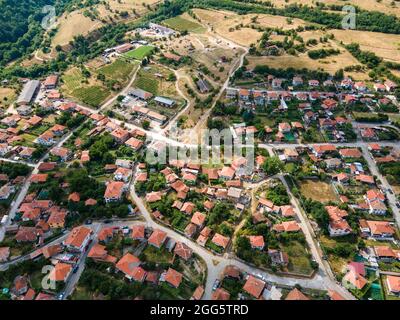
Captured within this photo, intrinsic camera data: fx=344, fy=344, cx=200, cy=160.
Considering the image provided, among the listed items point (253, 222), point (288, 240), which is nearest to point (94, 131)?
point (253, 222)

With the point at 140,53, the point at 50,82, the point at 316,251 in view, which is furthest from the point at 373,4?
the point at 50,82

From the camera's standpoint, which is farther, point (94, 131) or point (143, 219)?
point (94, 131)

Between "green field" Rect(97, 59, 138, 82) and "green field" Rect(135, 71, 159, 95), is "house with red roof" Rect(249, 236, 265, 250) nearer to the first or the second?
"green field" Rect(135, 71, 159, 95)

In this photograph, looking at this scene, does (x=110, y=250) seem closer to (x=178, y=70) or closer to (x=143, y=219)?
(x=143, y=219)

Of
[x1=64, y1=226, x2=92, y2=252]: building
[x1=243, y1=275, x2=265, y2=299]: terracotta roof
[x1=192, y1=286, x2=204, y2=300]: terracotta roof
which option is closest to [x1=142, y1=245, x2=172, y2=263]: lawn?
[x1=192, y1=286, x2=204, y2=300]: terracotta roof

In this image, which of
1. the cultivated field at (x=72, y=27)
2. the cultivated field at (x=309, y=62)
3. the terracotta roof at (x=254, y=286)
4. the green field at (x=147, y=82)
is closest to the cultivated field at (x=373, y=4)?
the cultivated field at (x=309, y=62)

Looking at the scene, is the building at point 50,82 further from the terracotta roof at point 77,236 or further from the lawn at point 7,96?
the terracotta roof at point 77,236

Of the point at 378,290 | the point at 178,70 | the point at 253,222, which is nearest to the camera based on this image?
the point at 378,290

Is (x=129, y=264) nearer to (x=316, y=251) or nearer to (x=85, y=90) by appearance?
(x=316, y=251)
